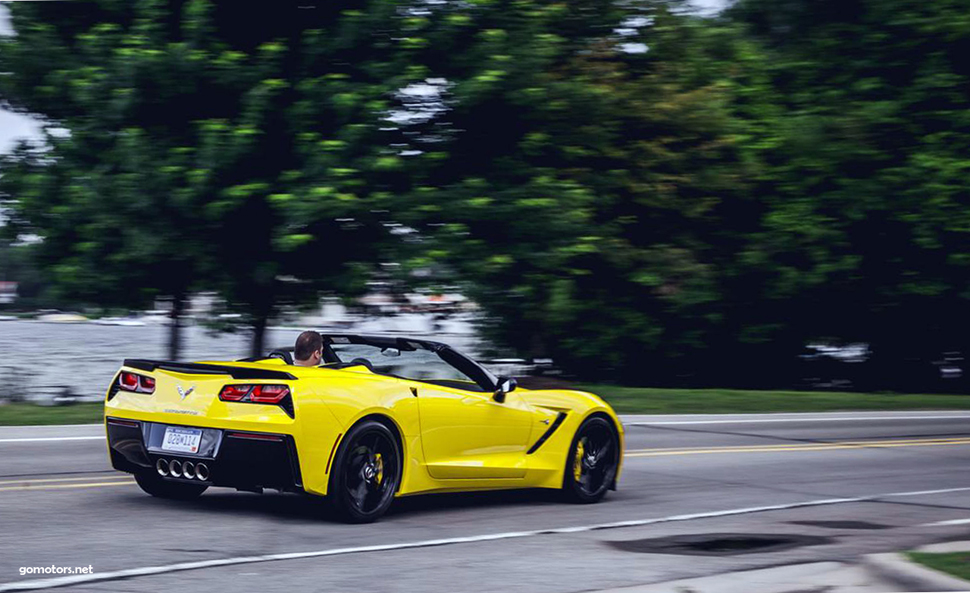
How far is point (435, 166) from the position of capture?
61.7 feet

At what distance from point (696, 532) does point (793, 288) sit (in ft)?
69.5

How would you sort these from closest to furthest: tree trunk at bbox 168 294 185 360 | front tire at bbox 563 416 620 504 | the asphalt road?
1. the asphalt road
2. front tire at bbox 563 416 620 504
3. tree trunk at bbox 168 294 185 360

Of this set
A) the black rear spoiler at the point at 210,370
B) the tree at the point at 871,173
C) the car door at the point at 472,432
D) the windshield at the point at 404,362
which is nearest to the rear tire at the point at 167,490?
the black rear spoiler at the point at 210,370

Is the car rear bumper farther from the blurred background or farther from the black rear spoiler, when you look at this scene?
the blurred background

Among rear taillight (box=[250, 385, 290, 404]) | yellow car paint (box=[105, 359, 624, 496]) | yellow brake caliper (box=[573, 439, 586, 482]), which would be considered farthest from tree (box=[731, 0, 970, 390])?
rear taillight (box=[250, 385, 290, 404])

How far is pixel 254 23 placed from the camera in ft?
60.2

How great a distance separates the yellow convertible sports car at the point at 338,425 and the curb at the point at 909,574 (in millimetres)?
2969

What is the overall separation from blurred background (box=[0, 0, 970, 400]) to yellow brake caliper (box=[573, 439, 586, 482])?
716 centimetres

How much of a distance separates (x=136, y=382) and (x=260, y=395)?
1.02 metres

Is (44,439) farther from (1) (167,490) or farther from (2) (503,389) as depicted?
(2) (503,389)

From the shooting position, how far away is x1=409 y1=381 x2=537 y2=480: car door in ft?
30.1

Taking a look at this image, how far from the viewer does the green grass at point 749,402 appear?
2322cm

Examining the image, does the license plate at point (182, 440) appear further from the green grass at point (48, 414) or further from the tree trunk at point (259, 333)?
the tree trunk at point (259, 333)

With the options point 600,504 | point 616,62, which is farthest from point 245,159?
point 616,62
